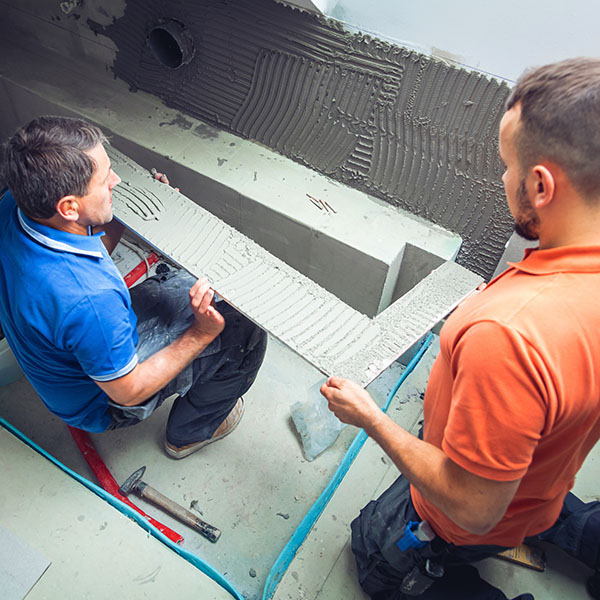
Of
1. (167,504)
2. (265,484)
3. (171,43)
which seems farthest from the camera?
(171,43)

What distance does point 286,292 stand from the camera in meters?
1.83

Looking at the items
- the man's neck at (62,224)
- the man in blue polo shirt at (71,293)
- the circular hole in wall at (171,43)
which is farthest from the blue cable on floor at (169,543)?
the circular hole in wall at (171,43)

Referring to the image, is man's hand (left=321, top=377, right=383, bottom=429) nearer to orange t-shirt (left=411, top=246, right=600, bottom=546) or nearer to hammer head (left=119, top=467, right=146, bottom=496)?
orange t-shirt (left=411, top=246, right=600, bottom=546)

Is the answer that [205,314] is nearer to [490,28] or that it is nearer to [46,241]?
[46,241]

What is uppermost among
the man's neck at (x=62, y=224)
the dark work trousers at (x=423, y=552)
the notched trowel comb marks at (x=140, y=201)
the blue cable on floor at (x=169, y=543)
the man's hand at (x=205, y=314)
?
the man's neck at (x=62, y=224)

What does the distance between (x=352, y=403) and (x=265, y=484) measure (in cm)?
108

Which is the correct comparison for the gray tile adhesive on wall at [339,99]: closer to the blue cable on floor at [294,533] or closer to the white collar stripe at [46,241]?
the blue cable on floor at [294,533]

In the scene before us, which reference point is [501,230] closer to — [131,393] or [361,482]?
[361,482]

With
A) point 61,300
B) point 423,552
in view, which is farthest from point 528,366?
point 61,300

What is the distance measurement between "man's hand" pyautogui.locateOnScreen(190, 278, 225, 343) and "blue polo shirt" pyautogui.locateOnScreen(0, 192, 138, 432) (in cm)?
23

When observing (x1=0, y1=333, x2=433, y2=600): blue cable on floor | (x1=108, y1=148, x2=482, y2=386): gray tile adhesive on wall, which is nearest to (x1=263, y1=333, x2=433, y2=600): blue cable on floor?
(x1=0, y1=333, x2=433, y2=600): blue cable on floor

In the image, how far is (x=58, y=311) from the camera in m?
1.27

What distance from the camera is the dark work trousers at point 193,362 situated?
1746mm

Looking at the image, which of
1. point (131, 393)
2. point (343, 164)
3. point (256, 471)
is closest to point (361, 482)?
point (256, 471)
